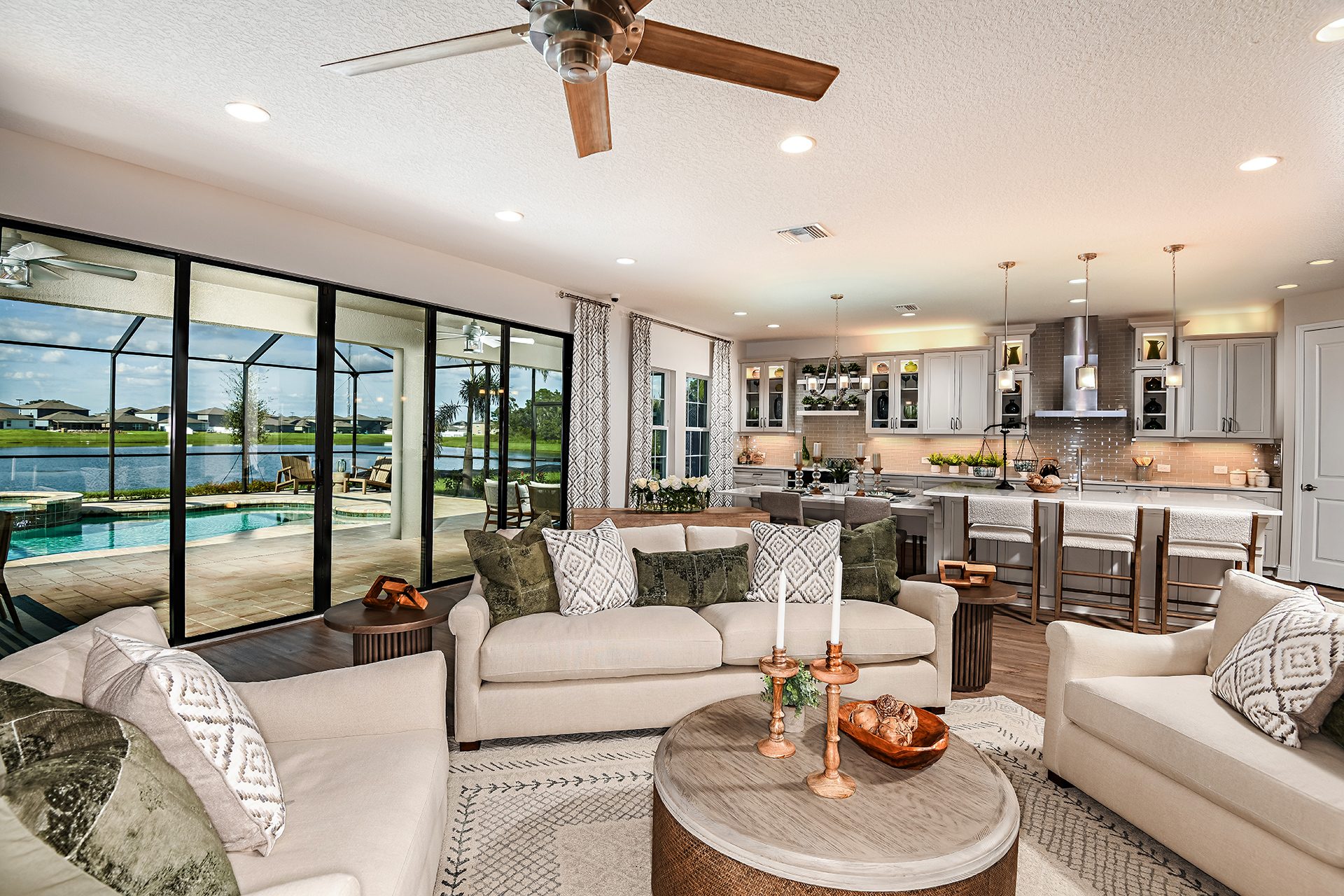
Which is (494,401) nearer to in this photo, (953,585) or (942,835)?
(953,585)

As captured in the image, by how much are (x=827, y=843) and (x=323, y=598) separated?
433 cm

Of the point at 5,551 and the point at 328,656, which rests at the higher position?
the point at 5,551

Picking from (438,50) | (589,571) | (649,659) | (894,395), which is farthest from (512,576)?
(894,395)

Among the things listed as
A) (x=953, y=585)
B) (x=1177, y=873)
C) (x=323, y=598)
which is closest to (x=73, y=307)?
(x=323, y=598)

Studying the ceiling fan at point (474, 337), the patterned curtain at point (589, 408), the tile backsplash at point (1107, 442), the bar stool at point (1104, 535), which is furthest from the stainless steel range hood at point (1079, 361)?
the ceiling fan at point (474, 337)

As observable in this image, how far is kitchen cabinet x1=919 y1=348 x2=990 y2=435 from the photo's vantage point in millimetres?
8172

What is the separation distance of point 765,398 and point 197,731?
8923mm

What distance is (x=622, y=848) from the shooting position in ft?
7.09

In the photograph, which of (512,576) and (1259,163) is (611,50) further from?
Answer: (1259,163)

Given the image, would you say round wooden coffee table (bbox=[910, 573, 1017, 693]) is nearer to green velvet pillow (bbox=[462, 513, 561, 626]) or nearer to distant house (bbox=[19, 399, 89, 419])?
green velvet pillow (bbox=[462, 513, 561, 626])

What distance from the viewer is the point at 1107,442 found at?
304 inches

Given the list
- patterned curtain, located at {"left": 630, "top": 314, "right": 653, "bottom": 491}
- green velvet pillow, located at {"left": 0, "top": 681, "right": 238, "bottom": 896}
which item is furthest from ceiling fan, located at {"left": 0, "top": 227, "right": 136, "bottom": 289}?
patterned curtain, located at {"left": 630, "top": 314, "right": 653, "bottom": 491}

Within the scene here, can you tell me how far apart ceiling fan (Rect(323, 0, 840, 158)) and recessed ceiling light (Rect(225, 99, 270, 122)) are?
4.81ft

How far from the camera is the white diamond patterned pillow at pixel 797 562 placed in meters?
3.45
